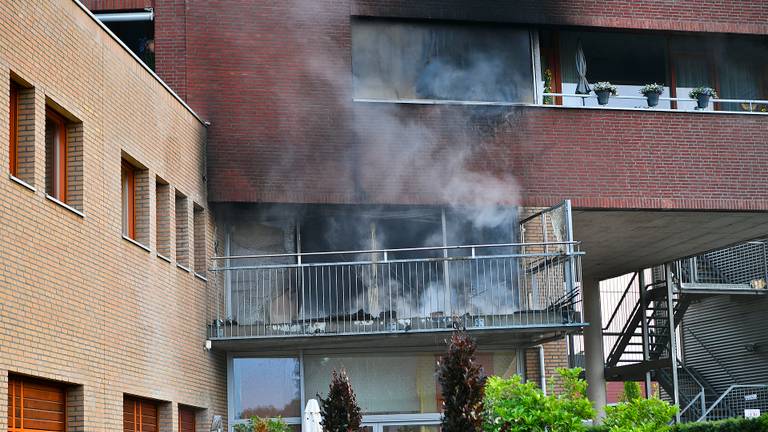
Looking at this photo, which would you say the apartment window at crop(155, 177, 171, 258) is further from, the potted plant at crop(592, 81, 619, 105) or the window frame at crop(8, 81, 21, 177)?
the potted plant at crop(592, 81, 619, 105)

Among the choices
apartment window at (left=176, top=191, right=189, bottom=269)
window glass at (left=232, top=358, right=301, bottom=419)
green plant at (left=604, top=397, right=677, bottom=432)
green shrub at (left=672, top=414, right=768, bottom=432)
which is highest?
apartment window at (left=176, top=191, right=189, bottom=269)

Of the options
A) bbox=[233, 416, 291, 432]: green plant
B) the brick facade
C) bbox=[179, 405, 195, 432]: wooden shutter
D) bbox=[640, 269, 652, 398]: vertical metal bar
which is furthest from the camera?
bbox=[640, 269, 652, 398]: vertical metal bar

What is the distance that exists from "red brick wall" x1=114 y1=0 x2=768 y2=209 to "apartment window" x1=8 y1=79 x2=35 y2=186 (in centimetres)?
715

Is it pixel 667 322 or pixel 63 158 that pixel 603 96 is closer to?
pixel 667 322

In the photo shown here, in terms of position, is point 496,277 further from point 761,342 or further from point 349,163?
point 761,342

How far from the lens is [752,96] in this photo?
79.0ft

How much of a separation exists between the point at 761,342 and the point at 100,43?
2176 cm

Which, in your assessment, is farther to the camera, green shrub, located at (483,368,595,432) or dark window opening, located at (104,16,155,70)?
dark window opening, located at (104,16,155,70)

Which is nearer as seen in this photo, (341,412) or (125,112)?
(341,412)

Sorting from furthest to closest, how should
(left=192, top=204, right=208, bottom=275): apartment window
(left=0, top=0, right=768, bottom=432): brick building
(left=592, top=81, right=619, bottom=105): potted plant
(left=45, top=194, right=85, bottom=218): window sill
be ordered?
1. (left=592, top=81, right=619, bottom=105): potted plant
2. (left=0, top=0, right=768, bottom=432): brick building
3. (left=192, top=204, right=208, bottom=275): apartment window
4. (left=45, top=194, right=85, bottom=218): window sill

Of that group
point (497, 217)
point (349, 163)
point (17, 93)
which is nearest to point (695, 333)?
point (497, 217)

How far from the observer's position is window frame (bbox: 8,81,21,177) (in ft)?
45.8

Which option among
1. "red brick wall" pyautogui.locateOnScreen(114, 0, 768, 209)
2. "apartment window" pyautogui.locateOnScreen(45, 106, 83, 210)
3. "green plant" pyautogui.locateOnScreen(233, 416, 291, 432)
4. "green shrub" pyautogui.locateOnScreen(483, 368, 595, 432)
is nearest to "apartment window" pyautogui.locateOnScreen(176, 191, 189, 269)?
"red brick wall" pyautogui.locateOnScreen(114, 0, 768, 209)

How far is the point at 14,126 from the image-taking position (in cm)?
1416
